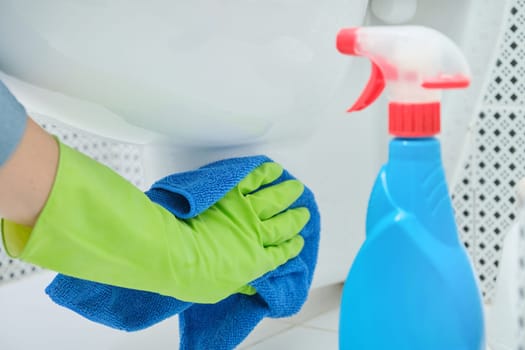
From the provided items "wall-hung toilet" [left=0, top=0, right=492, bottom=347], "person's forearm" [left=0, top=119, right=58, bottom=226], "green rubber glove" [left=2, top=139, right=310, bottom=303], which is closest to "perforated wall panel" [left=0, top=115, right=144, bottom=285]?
"wall-hung toilet" [left=0, top=0, right=492, bottom=347]

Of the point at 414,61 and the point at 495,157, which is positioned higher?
the point at 414,61

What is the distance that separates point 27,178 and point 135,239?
0.09 meters

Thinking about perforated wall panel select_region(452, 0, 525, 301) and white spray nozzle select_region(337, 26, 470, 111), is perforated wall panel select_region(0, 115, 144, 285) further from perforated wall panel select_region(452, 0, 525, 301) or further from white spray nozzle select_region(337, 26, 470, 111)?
white spray nozzle select_region(337, 26, 470, 111)

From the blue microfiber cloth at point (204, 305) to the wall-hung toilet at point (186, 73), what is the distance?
0.04 meters

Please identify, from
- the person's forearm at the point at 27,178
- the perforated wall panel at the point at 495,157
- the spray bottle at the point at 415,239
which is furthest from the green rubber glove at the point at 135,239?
the perforated wall panel at the point at 495,157

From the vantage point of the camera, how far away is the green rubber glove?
0.53m

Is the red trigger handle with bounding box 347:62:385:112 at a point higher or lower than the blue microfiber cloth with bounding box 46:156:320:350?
higher

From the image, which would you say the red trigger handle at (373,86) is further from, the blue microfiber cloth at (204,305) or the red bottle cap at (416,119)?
the blue microfiber cloth at (204,305)

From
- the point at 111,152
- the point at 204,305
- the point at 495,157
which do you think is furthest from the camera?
the point at 111,152

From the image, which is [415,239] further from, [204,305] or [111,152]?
[111,152]

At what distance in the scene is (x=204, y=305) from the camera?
2.64 ft

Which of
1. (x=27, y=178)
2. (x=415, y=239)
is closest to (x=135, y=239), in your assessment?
(x=27, y=178)

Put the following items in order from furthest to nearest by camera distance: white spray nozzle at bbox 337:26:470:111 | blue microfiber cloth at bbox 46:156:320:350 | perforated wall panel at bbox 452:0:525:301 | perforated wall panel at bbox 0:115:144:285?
perforated wall panel at bbox 0:115:144:285 → perforated wall panel at bbox 452:0:525:301 → blue microfiber cloth at bbox 46:156:320:350 → white spray nozzle at bbox 337:26:470:111

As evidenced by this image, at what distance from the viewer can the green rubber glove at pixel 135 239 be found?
1.75ft
